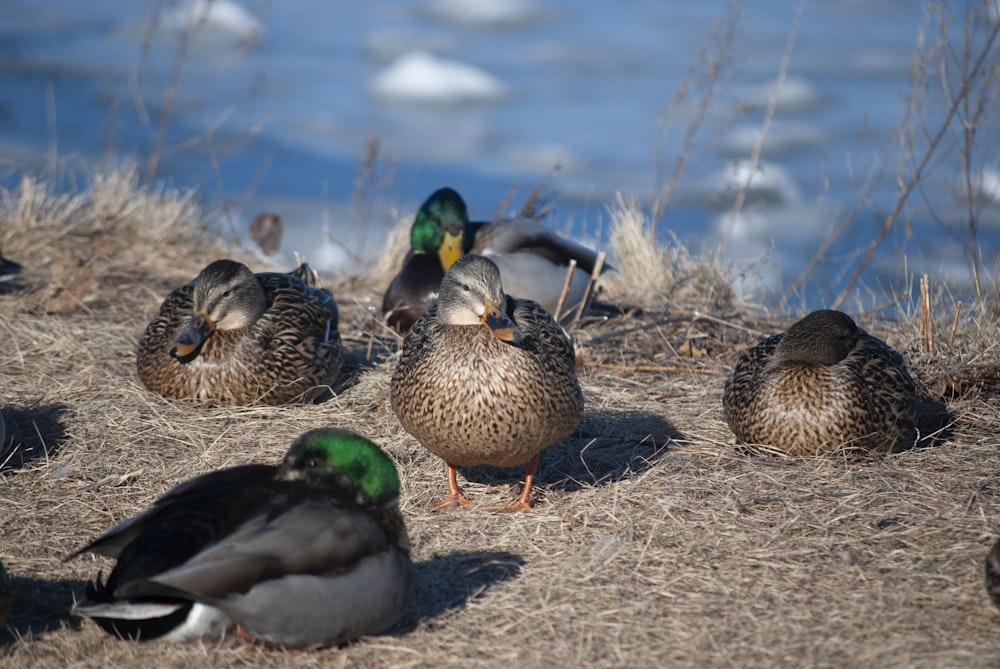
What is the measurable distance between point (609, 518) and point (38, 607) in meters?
1.80

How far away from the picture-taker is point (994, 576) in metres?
2.75

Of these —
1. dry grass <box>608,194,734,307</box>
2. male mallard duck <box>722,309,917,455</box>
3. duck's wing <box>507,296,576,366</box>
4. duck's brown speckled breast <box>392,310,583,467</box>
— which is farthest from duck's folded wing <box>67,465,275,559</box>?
dry grass <box>608,194,734,307</box>

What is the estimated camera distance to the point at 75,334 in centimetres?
541

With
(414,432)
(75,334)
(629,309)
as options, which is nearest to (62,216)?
(75,334)

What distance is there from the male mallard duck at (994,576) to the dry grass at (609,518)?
86 mm

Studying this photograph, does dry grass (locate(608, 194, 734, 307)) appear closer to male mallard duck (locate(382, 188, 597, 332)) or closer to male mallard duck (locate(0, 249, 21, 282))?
male mallard duck (locate(382, 188, 597, 332))

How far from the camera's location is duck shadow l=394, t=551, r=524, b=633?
2967 mm

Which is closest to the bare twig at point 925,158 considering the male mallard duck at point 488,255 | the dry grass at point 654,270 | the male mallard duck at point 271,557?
the dry grass at point 654,270

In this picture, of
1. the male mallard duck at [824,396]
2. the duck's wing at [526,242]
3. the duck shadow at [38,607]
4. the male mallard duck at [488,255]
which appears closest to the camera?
the duck shadow at [38,607]

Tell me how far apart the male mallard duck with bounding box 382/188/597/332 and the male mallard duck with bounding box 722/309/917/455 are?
2.30m

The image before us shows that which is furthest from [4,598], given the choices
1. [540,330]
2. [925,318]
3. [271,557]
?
[925,318]

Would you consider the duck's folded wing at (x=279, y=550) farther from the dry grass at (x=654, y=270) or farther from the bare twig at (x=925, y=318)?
the dry grass at (x=654, y=270)

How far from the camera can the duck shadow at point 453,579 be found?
117 inches

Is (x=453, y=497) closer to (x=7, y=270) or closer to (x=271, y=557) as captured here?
(x=271, y=557)
